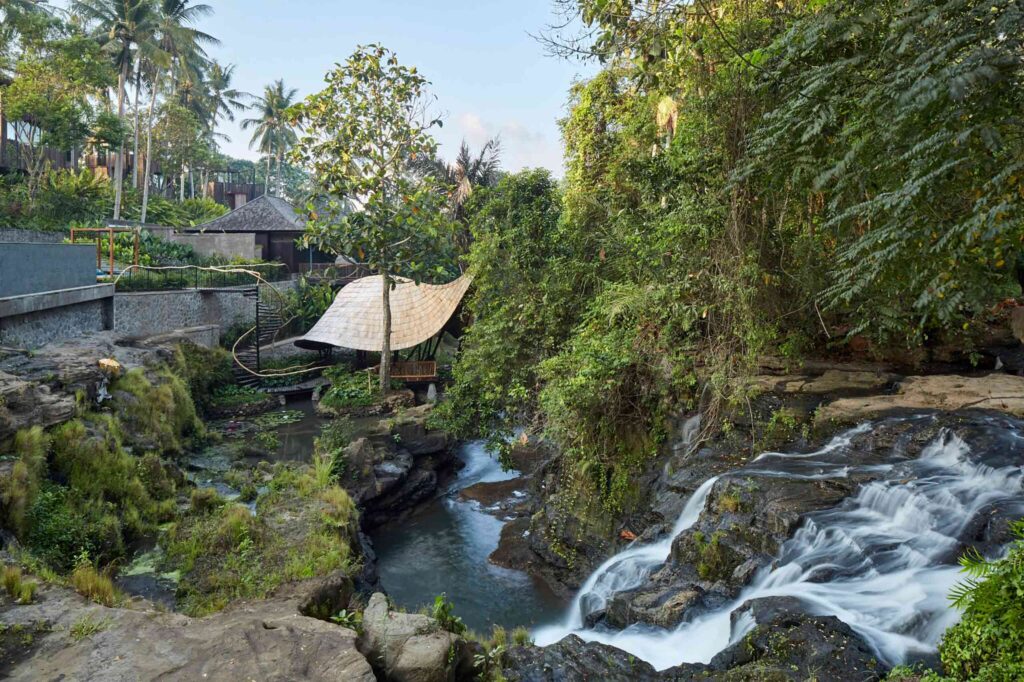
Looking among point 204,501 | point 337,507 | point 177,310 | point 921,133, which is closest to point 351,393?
point 177,310

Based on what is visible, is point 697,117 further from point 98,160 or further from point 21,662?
point 98,160

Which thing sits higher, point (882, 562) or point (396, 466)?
point (882, 562)

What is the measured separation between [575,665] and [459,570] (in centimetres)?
496

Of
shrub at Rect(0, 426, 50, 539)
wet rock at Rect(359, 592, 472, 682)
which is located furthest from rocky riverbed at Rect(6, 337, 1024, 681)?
shrub at Rect(0, 426, 50, 539)

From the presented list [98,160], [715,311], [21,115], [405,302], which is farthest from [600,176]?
[98,160]

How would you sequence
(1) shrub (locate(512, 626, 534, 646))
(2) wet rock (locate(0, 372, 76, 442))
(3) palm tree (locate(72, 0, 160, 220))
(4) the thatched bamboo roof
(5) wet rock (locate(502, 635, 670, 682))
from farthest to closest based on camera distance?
(3) palm tree (locate(72, 0, 160, 220)), (4) the thatched bamboo roof, (2) wet rock (locate(0, 372, 76, 442)), (1) shrub (locate(512, 626, 534, 646)), (5) wet rock (locate(502, 635, 670, 682))

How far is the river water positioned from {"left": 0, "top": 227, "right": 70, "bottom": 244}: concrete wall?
577 inches

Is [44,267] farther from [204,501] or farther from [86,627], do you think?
[86,627]

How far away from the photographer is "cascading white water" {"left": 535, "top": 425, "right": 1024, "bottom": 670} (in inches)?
220

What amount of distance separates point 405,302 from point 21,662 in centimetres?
1514

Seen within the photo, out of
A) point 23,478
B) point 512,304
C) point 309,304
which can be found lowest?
point 23,478

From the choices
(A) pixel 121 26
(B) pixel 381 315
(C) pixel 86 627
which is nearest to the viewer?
(C) pixel 86 627

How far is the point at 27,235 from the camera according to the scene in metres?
21.2

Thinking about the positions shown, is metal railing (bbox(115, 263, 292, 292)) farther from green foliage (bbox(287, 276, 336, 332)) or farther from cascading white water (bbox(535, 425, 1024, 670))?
cascading white water (bbox(535, 425, 1024, 670))
